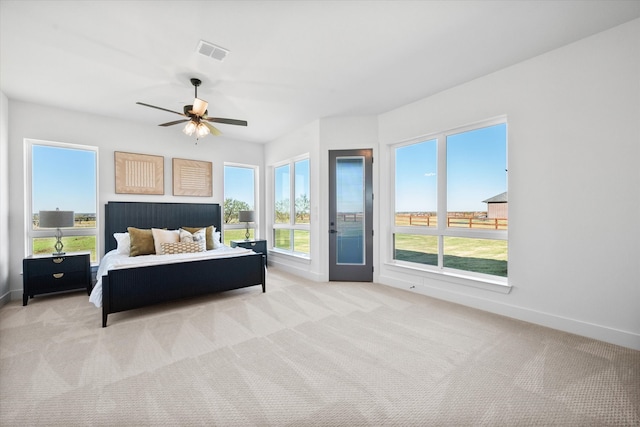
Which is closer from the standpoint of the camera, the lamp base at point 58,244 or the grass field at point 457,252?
the grass field at point 457,252

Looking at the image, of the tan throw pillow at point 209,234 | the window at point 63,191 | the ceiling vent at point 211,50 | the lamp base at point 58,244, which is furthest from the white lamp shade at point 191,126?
the lamp base at point 58,244

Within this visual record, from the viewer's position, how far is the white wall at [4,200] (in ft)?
11.2

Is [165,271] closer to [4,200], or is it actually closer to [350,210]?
[4,200]

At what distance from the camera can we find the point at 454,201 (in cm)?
359

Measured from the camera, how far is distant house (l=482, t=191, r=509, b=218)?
10.3 feet

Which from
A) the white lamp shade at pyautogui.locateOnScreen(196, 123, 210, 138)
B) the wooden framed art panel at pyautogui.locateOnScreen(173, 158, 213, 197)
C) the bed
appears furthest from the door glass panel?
the wooden framed art panel at pyautogui.locateOnScreen(173, 158, 213, 197)

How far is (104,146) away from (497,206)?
19.5 ft

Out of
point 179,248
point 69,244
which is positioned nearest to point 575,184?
point 179,248

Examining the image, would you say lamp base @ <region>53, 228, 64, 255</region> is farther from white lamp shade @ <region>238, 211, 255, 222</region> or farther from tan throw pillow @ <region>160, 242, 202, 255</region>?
white lamp shade @ <region>238, 211, 255, 222</region>

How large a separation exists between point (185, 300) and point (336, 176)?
299cm

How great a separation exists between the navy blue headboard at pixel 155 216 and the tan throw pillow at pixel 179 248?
1024mm

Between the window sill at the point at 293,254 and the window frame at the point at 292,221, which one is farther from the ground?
the window frame at the point at 292,221

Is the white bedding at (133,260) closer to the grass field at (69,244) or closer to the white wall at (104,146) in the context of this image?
the grass field at (69,244)

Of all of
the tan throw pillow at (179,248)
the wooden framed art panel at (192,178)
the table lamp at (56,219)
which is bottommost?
the tan throw pillow at (179,248)
